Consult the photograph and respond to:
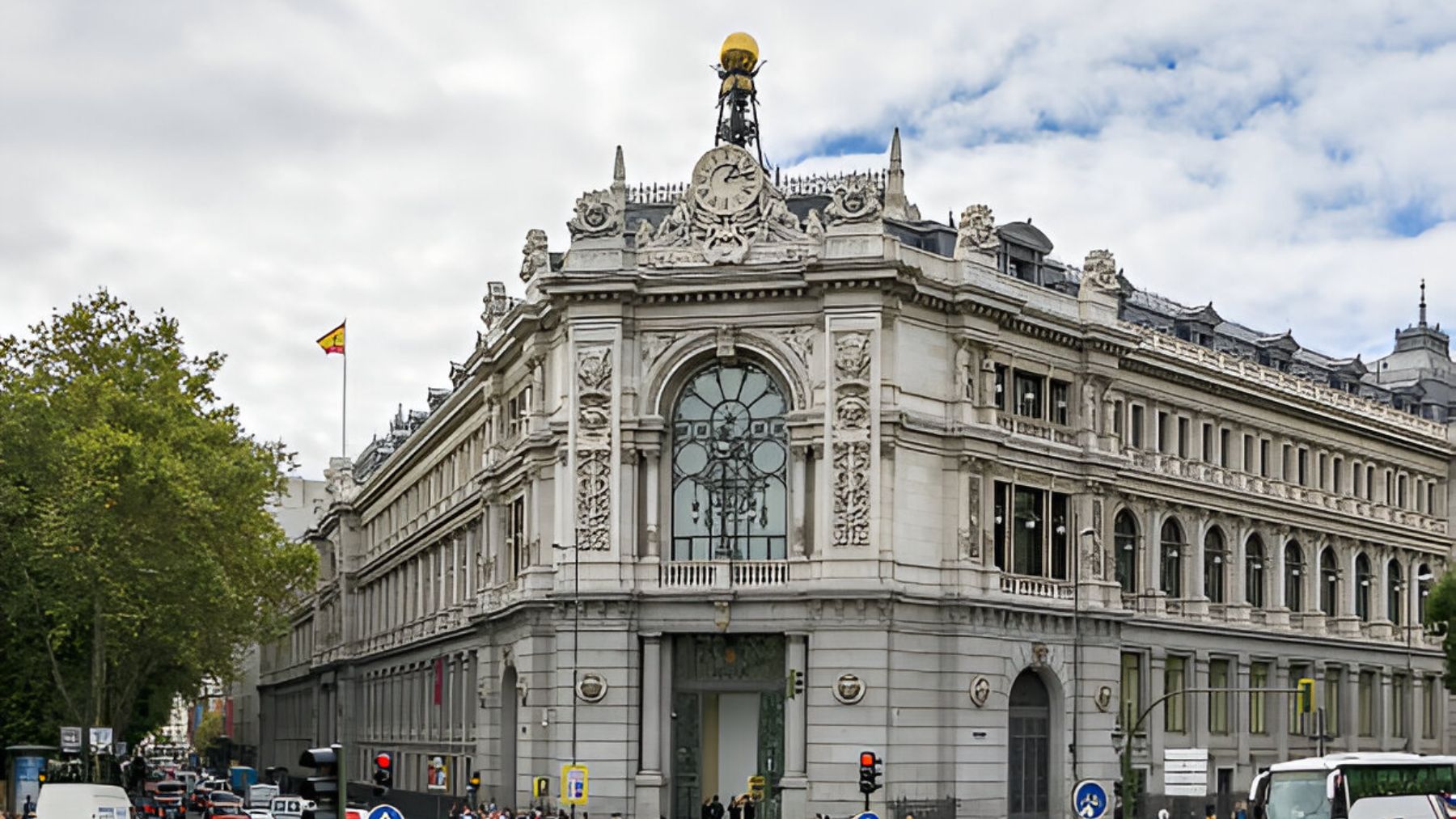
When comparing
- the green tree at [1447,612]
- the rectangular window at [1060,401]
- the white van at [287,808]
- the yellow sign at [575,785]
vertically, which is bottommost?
the white van at [287,808]

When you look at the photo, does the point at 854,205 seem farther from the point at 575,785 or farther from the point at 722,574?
the point at 575,785

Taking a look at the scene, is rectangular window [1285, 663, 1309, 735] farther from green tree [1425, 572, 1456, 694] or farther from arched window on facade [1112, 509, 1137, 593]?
arched window on facade [1112, 509, 1137, 593]

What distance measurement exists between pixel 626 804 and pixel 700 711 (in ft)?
12.2

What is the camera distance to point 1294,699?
85688mm

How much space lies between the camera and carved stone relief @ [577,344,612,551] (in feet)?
211

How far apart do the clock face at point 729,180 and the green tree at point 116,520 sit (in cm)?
2070

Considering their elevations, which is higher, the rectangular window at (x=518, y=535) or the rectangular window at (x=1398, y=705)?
the rectangular window at (x=518, y=535)

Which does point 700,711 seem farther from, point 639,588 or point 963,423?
point 963,423

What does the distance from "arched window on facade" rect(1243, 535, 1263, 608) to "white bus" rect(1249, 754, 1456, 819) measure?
110 ft

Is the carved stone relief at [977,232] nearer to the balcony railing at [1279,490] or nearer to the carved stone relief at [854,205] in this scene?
the carved stone relief at [854,205]

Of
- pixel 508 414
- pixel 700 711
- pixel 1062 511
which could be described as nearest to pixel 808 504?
pixel 700 711

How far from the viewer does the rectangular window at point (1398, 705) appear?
308 ft

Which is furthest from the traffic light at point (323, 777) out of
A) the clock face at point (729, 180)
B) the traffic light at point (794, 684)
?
the clock face at point (729, 180)

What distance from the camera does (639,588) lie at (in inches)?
2522
